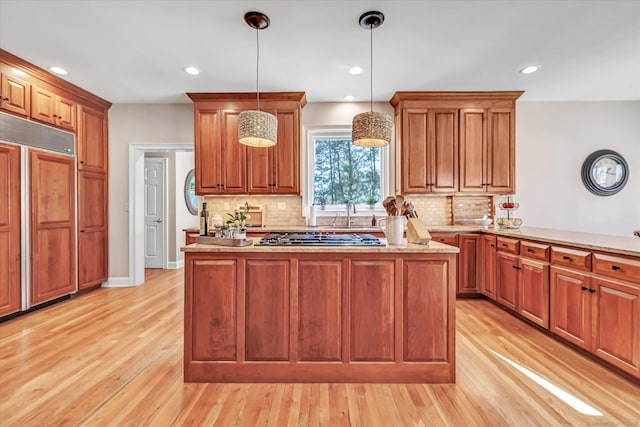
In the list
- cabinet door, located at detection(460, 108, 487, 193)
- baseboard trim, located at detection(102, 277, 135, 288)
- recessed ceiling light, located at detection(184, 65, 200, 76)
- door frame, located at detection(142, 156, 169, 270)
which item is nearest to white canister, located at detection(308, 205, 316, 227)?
cabinet door, located at detection(460, 108, 487, 193)

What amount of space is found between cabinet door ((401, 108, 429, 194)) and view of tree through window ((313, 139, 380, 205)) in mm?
537

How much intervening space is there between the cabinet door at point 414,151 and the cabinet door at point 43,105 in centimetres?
427

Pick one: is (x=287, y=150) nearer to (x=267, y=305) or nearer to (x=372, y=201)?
(x=372, y=201)

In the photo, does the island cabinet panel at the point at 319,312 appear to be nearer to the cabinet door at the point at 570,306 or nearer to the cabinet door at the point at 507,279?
the cabinet door at the point at 570,306

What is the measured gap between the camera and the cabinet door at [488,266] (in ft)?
11.3

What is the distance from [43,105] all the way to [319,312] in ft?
12.9

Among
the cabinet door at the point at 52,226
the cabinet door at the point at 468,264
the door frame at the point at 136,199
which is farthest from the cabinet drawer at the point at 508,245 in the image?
the cabinet door at the point at 52,226

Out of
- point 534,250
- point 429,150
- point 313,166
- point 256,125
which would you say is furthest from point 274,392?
point 429,150

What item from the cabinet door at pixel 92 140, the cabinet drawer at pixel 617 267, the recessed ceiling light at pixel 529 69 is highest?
the recessed ceiling light at pixel 529 69

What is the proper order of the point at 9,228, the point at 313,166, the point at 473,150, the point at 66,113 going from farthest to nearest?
the point at 313,166 → the point at 473,150 → the point at 66,113 → the point at 9,228

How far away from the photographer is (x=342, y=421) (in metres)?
1.58

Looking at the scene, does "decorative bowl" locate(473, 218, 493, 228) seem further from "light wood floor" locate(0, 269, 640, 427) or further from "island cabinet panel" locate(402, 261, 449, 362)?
"island cabinet panel" locate(402, 261, 449, 362)

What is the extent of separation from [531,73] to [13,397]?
527 centimetres

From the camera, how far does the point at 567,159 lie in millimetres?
4219
